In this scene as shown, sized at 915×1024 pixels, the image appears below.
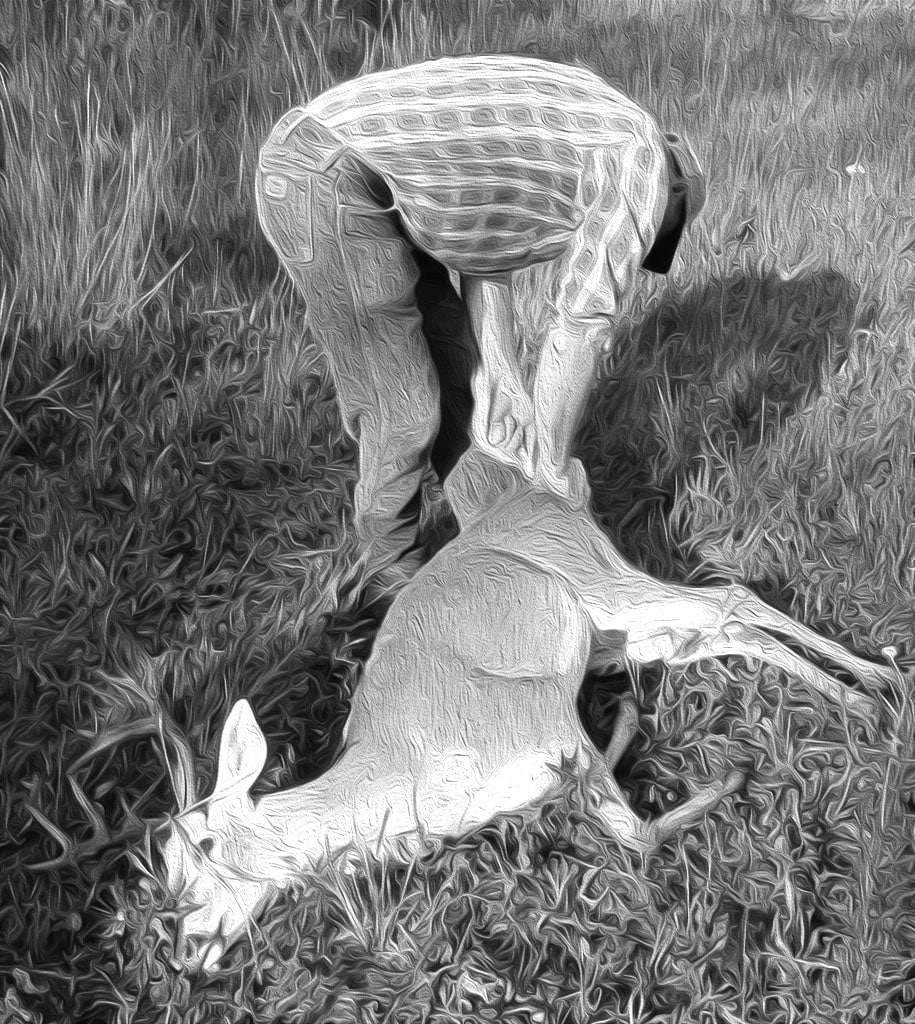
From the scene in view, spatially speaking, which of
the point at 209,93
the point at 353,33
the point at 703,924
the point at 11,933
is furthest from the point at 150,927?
the point at 353,33

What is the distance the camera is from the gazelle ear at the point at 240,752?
1293 mm

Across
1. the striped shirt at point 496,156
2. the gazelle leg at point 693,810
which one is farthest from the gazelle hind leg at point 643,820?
the striped shirt at point 496,156

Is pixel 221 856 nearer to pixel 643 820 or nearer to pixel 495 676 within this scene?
pixel 495 676

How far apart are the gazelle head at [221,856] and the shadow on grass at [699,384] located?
54cm

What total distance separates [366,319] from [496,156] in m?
0.25

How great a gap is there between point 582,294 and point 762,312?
0.85 ft

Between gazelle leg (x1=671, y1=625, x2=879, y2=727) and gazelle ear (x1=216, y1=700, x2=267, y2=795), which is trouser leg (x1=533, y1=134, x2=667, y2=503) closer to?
gazelle leg (x1=671, y1=625, x2=879, y2=727)

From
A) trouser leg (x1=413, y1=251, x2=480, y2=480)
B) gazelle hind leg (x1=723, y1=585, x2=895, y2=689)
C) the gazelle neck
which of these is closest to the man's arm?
trouser leg (x1=413, y1=251, x2=480, y2=480)

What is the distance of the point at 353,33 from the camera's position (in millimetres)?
1316

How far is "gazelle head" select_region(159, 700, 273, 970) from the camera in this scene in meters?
1.28

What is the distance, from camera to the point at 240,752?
1.30m

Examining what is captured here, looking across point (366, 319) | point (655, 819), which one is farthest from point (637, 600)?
point (366, 319)

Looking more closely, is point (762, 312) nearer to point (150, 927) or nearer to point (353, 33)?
point (353, 33)

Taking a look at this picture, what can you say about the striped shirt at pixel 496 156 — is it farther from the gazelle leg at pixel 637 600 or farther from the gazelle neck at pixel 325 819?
the gazelle neck at pixel 325 819
